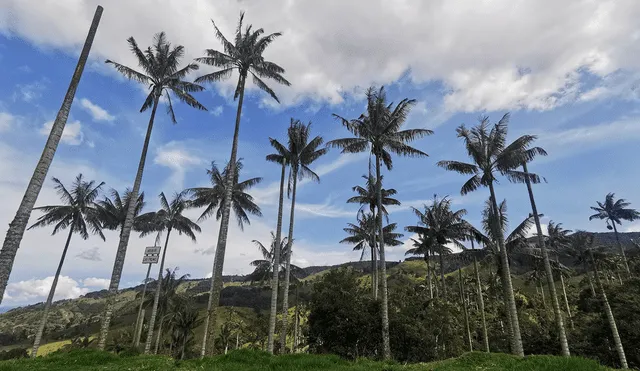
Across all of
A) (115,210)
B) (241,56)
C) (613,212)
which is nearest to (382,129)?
(241,56)

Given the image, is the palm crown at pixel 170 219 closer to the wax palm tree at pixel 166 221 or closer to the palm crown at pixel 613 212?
the wax palm tree at pixel 166 221

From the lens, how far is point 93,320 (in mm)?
79625

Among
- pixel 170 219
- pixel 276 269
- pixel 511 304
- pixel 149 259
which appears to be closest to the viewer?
pixel 149 259

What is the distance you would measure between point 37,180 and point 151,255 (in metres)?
6.43

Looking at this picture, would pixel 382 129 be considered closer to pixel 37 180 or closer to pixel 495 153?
pixel 495 153

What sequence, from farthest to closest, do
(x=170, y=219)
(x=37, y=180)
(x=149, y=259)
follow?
(x=170, y=219), (x=149, y=259), (x=37, y=180)

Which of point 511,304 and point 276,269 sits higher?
point 276,269

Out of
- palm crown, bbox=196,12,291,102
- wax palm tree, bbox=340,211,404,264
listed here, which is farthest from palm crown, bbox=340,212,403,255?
palm crown, bbox=196,12,291,102

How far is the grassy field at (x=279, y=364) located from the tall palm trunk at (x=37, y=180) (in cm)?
447

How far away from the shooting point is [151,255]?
1638cm

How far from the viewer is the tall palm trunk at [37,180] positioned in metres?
10.2

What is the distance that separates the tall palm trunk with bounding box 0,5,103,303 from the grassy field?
4.47 metres

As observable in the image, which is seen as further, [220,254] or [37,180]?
[220,254]

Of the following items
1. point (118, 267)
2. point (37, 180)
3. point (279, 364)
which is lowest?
point (279, 364)
